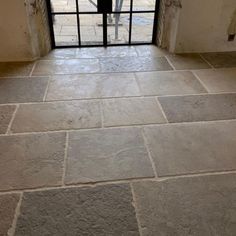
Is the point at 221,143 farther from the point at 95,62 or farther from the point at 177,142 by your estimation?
the point at 95,62

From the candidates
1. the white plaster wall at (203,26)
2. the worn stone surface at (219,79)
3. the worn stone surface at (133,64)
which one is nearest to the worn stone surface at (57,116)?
the worn stone surface at (133,64)

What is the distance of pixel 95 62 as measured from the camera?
2.63m

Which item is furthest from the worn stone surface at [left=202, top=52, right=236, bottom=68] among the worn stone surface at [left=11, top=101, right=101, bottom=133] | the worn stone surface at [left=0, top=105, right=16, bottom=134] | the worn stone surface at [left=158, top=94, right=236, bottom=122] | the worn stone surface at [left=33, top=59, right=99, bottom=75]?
the worn stone surface at [left=0, top=105, right=16, bottom=134]

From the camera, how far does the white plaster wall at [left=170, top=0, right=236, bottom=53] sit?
2609 mm

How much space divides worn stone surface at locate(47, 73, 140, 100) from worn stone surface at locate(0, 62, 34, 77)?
12.7 inches

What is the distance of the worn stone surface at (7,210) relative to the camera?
1.15 meters

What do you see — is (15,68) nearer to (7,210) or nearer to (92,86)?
(92,86)

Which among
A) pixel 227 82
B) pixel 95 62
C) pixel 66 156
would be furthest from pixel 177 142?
pixel 95 62

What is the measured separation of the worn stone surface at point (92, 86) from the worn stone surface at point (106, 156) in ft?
1.58

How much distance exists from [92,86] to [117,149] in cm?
82

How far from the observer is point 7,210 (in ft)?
4.02

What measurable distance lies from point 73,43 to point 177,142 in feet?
6.16

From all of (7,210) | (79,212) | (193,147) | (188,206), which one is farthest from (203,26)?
(7,210)

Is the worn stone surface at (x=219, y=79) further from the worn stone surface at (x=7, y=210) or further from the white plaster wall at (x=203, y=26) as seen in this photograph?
the worn stone surface at (x=7, y=210)
